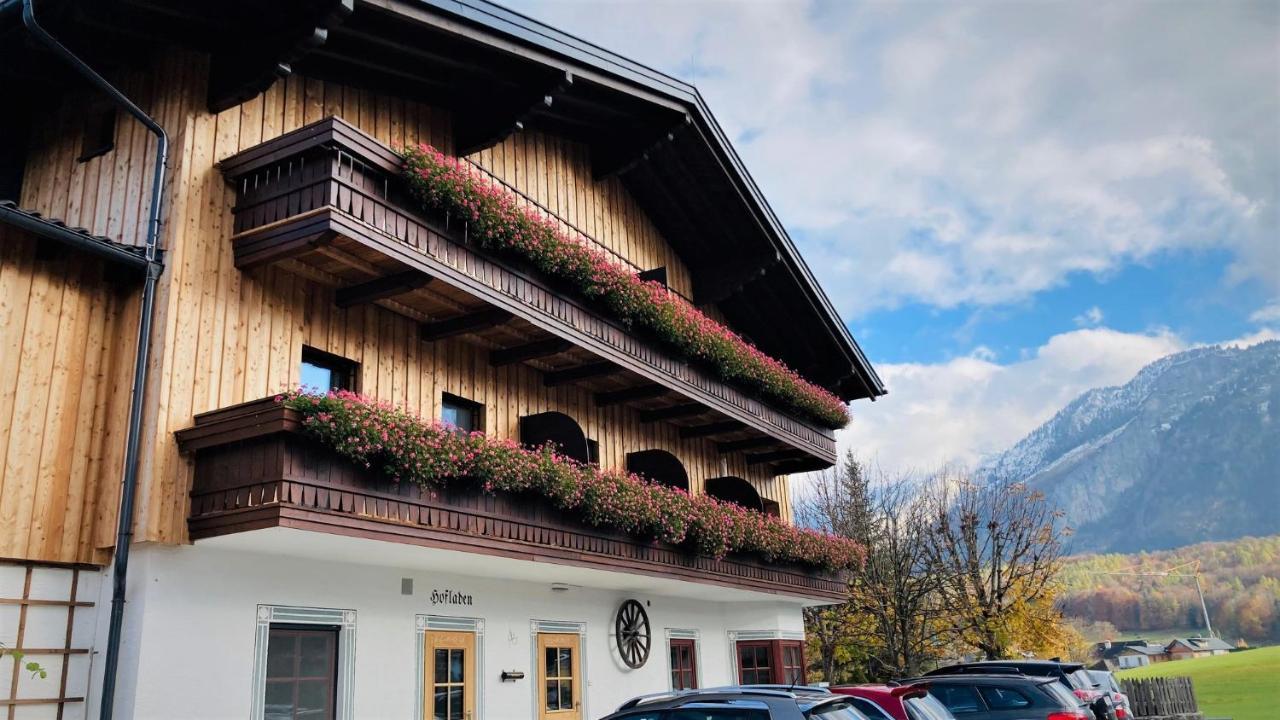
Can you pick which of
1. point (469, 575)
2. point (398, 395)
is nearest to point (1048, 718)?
point (469, 575)

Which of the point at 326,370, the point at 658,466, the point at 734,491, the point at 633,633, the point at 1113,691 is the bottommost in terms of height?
the point at 1113,691

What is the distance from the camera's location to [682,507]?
15414mm

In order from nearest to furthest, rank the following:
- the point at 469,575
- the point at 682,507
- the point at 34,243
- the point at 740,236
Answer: the point at 34,243 < the point at 469,575 < the point at 682,507 < the point at 740,236

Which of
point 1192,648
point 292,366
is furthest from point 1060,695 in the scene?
point 1192,648

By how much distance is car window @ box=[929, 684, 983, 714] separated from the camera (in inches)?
555

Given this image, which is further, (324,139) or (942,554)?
(942,554)

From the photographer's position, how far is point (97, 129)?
12.2 meters

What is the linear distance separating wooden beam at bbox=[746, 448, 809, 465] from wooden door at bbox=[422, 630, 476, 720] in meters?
9.90

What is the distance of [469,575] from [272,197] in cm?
585

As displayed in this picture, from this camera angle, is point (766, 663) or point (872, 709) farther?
point (766, 663)

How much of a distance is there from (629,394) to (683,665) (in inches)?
219

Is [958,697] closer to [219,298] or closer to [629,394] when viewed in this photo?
[629,394]

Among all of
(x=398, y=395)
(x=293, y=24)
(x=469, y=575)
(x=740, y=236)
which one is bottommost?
(x=469, y=575)

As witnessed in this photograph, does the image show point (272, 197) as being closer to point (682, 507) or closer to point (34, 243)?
point (34, 243)
